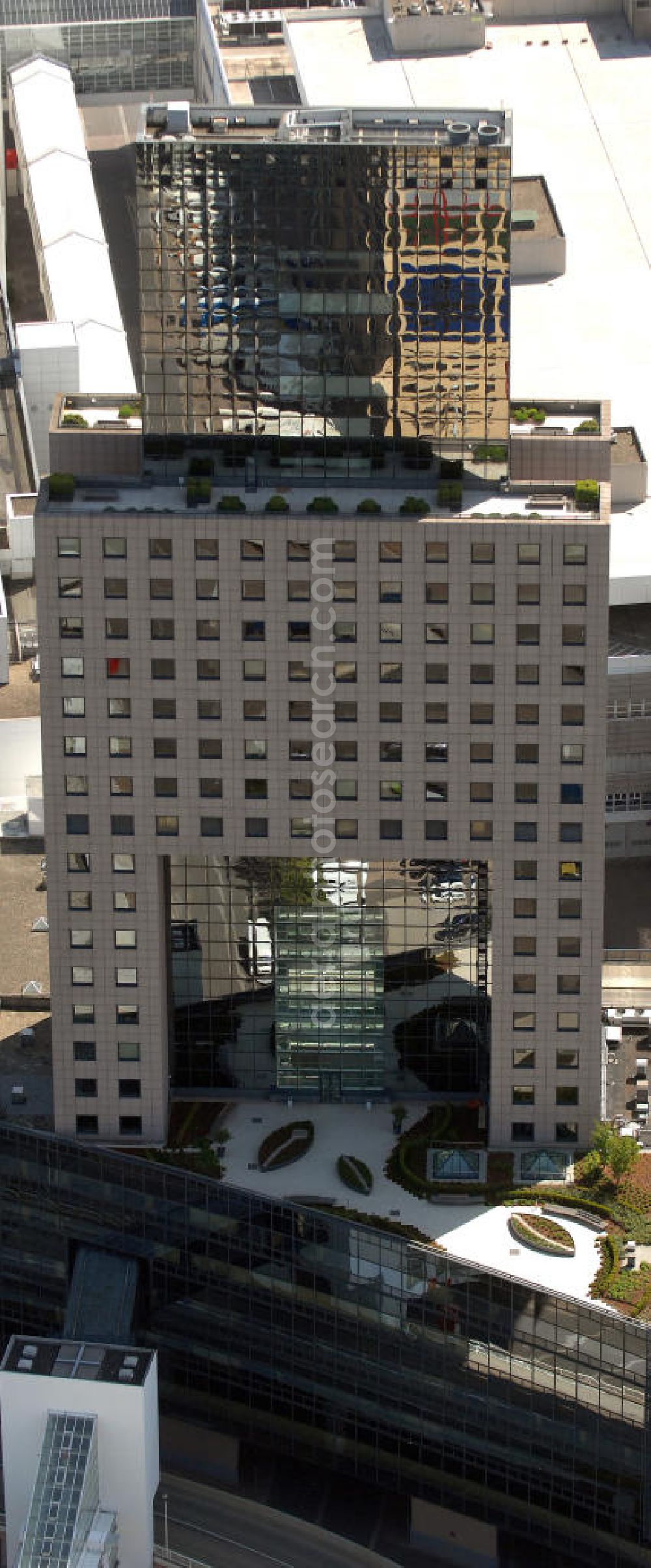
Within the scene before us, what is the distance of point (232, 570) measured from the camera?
7766 inches

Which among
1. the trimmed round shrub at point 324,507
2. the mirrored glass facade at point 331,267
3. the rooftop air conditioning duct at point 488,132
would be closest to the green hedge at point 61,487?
the mirrored glass facade at point 331,267

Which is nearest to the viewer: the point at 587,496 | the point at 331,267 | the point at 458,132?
the point at 458,132

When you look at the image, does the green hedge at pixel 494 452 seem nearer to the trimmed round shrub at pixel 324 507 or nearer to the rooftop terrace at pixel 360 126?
the trimmed round shrub at pixel 324 507

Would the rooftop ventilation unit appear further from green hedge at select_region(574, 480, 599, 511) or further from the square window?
the square window

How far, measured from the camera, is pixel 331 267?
196 m

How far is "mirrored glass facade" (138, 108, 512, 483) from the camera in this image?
194 m

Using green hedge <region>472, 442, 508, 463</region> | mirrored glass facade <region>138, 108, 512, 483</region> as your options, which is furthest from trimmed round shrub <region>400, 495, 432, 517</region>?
green hedge <region>472, 442, 508, 463</region>

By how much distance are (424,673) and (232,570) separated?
11.9 m

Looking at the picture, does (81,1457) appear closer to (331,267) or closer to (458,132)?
(331,267)

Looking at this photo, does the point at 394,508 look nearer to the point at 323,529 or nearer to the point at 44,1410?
the point at 323,529

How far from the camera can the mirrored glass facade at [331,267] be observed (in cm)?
19400

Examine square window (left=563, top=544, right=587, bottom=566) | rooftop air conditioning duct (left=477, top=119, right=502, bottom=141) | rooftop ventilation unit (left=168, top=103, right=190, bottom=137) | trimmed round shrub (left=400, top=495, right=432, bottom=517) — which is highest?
rooftop ventilation unit (left=168, top=103, right=190, bottom=137)

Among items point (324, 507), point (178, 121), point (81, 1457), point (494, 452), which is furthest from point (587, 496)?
point (81, 1457)

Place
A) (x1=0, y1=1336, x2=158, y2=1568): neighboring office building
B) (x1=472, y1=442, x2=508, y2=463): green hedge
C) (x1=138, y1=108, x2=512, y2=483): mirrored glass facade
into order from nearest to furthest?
1. (x1=138, y1=108, x2=512, y2=483): mirrored glass facade
2. (x1=0, y1=1336, x2=158, y2=1568): neighboring office building
3. (x1=472, y1=442, x2=508, y2=463): green hedge
